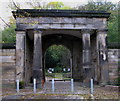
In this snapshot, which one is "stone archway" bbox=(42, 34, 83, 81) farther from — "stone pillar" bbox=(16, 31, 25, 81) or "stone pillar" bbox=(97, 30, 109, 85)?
"stone pillar" bbox=(16, 31, 25, 81)

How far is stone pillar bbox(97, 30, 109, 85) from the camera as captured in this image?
44.3 ft

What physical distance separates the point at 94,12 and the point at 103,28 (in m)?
1.47

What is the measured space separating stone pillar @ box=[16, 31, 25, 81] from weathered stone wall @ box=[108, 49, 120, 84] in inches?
275

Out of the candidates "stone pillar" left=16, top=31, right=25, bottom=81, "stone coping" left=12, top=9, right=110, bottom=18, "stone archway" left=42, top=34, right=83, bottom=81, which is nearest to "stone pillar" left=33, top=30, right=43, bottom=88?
"stone pillar" left=16, top=31, right=25, bottom=81

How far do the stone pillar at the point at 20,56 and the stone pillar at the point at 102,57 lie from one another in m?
5.99

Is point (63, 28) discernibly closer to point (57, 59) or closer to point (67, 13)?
point (67, 13)

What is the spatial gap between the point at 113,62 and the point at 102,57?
4.00 ft

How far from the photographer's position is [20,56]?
13414 mm

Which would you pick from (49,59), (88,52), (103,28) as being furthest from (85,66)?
(49,59)

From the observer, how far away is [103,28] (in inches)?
547

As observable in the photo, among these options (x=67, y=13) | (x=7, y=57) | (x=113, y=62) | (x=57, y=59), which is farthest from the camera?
(x=57, y=59)

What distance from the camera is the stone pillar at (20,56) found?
43.2 feet

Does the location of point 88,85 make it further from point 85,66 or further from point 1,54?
point 1,54

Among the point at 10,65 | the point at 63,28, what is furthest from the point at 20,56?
the point at 63,28
